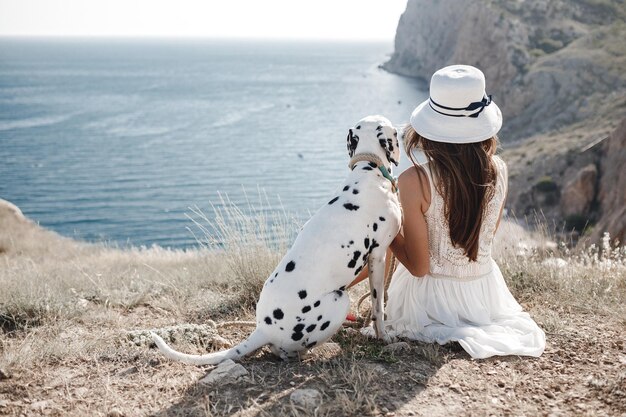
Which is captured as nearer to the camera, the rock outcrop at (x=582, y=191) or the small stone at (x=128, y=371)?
the small stone at (x=128, y=371)

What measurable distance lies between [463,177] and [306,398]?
6.04 ft

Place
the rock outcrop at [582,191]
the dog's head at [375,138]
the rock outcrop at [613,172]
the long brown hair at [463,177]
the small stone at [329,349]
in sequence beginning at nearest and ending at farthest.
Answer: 1. the long brown hair at [463,177]
2. the dog's head at [375,138]
3. the small stone at [329,349]
4. the rock outcrop at [613,172]
5. the rock outcrop at [582,191]

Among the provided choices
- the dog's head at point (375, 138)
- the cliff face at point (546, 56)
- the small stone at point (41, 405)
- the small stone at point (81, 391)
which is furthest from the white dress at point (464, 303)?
the cliff face at point (546, 56)

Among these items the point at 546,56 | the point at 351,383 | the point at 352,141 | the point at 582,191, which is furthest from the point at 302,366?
the point at 546,56

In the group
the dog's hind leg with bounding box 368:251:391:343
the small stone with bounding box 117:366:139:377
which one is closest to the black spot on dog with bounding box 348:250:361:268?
the dog's hind leg with bounding box 368:251:391:343

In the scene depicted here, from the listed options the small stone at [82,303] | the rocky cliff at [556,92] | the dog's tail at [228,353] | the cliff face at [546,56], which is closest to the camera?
the dog's tail at [228,353]

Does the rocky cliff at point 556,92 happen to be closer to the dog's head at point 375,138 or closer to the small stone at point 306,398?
the dog's head at point 375,138

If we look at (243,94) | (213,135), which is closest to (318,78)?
(243,94)

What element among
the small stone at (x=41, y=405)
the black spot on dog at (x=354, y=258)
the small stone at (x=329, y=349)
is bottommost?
the small stone at (x=41, y=405)

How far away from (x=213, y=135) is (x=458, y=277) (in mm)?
61768

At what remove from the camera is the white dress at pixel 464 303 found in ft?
13.9

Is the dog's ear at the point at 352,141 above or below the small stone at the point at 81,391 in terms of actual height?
above

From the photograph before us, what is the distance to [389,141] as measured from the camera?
13.8 feet

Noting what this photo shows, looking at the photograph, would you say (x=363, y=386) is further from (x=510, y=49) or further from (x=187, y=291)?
(x=510, y=49)
